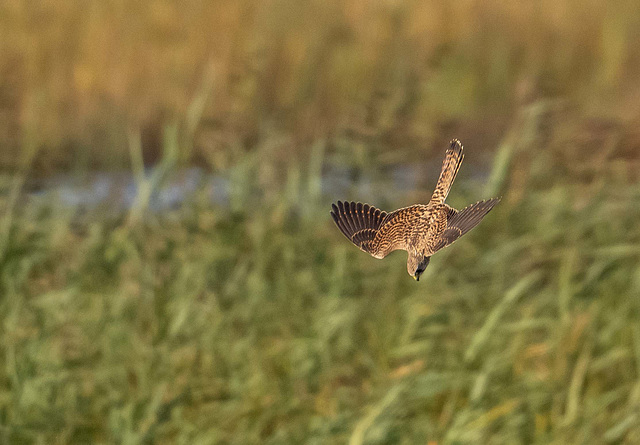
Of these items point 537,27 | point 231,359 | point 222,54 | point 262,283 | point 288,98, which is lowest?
point 231,359

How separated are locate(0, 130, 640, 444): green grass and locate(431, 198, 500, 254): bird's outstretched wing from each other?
9.02 ft

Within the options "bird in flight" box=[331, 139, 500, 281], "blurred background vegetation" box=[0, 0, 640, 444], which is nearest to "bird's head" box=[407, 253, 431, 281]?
"bird in flight" box=[331, 139, 500, 281]

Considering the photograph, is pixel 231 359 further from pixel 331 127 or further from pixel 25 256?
pixel 331 127

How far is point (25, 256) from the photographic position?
5.36 metres

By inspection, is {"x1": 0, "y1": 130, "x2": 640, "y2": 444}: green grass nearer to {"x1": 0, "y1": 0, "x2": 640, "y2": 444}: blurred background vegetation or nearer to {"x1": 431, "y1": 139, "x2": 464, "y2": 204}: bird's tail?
{"x1": 0, "y1": 0, "x2": 640, "y2": 444}: blurred background vegetation

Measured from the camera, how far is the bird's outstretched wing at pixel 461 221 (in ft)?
3.05

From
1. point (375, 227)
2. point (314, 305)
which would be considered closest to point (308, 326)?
point (314, 305)

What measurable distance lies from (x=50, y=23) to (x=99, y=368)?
743cm

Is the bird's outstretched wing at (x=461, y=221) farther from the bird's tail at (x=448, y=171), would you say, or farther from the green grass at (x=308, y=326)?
the green grass at (x=308, y=326)

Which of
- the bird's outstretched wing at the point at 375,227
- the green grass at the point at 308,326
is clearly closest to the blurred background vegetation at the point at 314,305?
the green grass at the point at 308,326

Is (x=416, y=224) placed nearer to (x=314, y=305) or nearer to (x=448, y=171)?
(x=448, y=171)

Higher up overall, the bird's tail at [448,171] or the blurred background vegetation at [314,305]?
the blurred background vegetation at [314,305]

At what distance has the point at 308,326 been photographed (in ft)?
15.9

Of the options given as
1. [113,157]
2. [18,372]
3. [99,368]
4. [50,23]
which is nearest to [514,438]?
[99,368]
